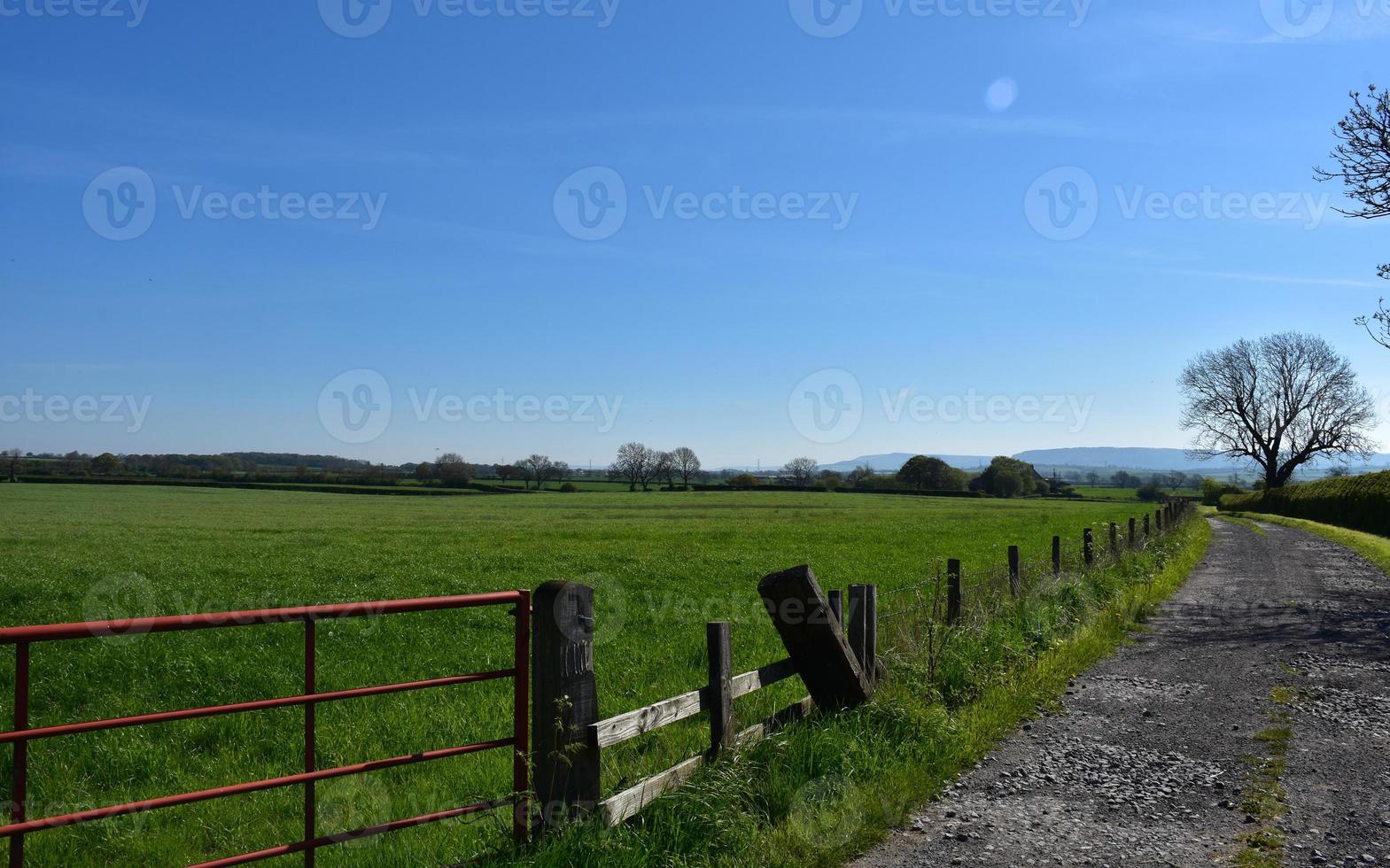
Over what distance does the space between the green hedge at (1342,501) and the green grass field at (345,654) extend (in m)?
12.4

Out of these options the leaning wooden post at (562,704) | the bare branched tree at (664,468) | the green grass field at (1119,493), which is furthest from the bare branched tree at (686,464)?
the leaning wooden post at (562,704)

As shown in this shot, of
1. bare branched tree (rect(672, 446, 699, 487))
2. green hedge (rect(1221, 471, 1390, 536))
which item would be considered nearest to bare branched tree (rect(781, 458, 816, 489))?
bare branched tree (rect(672, 446, 699, 487))

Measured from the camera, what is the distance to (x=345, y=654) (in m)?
12.9

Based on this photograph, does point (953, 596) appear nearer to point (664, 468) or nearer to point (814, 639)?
point (814, 639)

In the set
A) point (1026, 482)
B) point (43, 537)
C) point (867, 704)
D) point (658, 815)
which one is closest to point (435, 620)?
point (867, 704)

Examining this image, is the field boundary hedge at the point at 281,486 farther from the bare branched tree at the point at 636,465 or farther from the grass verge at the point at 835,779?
the grass verge at the point at 835,779

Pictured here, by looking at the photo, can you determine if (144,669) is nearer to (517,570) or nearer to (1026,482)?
(517,570)

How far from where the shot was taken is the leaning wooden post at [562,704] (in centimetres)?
450

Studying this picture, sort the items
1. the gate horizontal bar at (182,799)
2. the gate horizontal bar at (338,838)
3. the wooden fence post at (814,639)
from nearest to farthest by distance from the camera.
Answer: the gate horizontal bar at (182,799), the gate horizontal bar at (338,838), the wooden fence post at (814,639)

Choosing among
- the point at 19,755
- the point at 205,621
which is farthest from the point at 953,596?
the point at 19,755

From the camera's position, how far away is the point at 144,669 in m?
11.7

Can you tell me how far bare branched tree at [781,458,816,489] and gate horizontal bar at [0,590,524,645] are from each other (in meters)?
121

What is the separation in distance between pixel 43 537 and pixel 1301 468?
97920mm

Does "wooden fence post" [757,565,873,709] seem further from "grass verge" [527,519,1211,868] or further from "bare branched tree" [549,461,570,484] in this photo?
"bare branched tree" [549,461,570,484]
